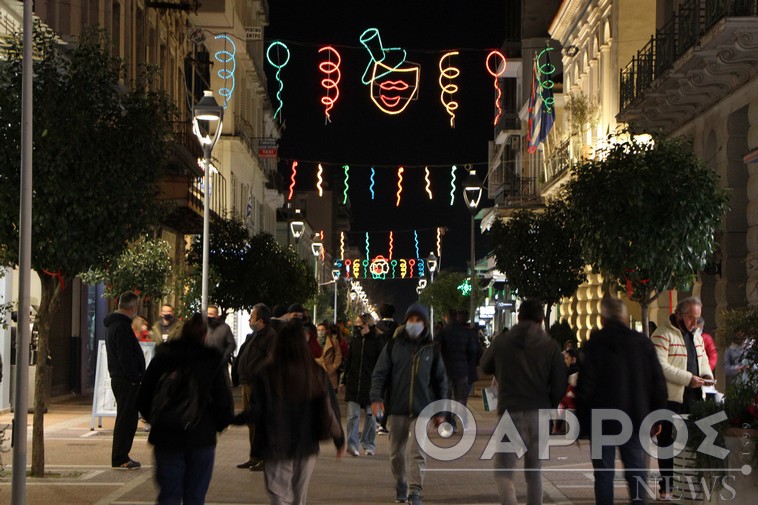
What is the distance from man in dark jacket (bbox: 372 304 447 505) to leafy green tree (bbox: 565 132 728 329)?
341 inches

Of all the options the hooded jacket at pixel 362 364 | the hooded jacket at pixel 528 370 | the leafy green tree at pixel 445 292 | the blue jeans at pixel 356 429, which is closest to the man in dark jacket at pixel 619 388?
the hooded jacket at pixel 528 370

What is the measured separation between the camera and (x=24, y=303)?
38.3 ft

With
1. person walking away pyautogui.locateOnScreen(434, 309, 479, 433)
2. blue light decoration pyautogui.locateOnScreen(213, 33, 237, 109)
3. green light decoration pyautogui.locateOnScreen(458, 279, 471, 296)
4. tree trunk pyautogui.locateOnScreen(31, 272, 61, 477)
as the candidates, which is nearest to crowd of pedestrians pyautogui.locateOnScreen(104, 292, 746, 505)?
tree trunk pyautogui.locateOnScreen(31, 272, 61, 477)

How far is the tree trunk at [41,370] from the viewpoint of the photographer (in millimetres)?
14867

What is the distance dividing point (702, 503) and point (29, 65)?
22.3 feet

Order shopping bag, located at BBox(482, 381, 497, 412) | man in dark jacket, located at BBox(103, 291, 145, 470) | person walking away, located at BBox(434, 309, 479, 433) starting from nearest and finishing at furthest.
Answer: man in dark jacket, located at BBox(103, 291, 145, 470)
shopping bag, located at BBox(482, 381, 497, 412)
person walking away, located at BBox(434, 309, 479, 433)

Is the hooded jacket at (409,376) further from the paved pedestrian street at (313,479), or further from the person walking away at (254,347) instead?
the person walking away at (254,347)

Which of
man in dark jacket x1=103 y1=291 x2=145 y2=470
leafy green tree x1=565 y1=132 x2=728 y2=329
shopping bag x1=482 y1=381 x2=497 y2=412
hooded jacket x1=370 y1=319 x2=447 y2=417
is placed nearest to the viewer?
hooded jacket x1=370 y1=319 x2=447 y2=417

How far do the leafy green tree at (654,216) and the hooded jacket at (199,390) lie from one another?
12.7 m

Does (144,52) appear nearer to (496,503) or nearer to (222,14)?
(222,14)

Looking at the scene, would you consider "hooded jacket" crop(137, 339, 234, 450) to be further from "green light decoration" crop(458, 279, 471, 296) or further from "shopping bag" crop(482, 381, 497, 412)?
"green light decoration" crop(458, 279, 471, 296)

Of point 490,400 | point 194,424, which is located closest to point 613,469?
point 194,424

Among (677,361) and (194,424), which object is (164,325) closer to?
(677,361)

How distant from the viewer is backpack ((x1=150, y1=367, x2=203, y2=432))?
9102 millimetres
